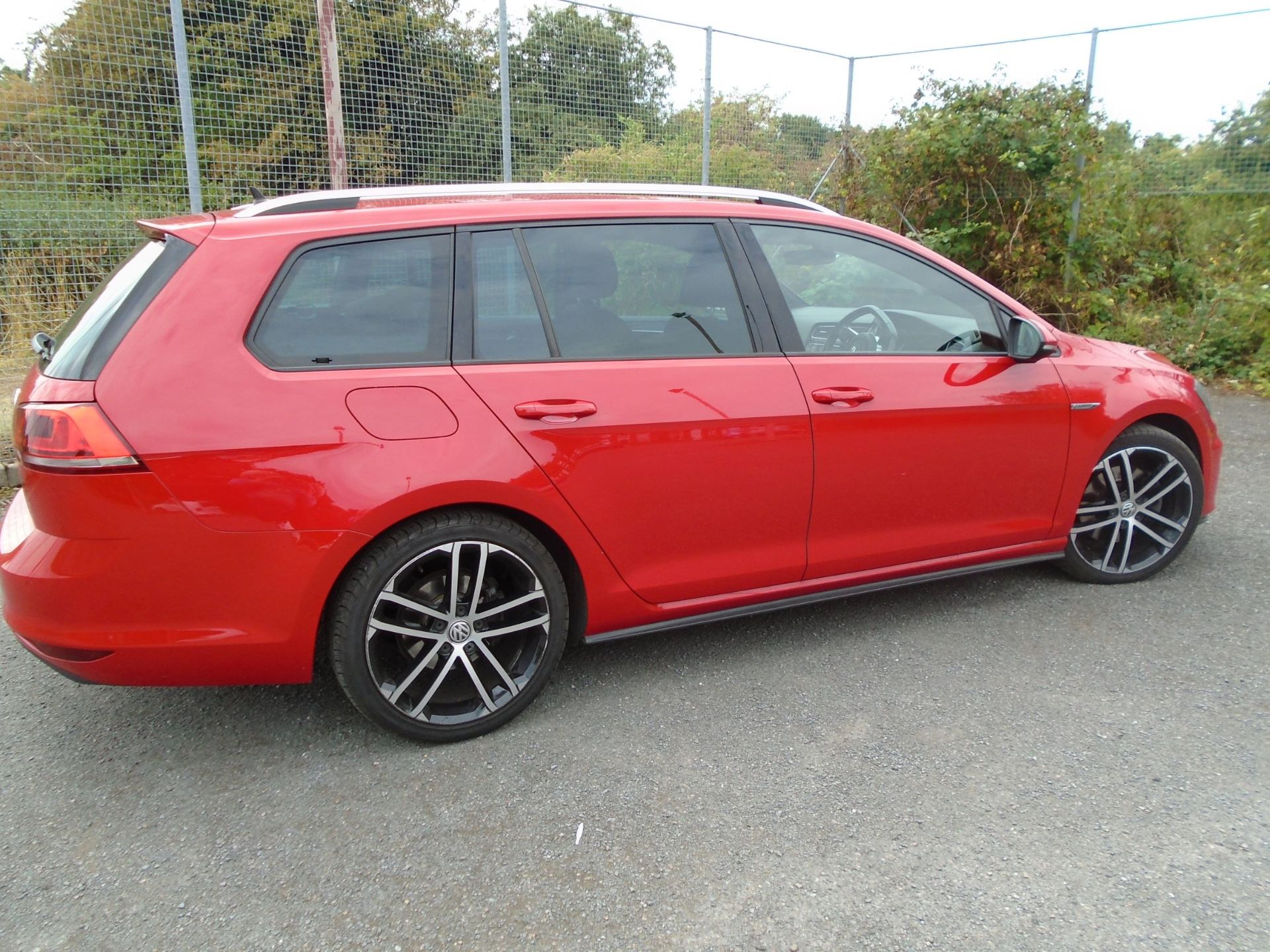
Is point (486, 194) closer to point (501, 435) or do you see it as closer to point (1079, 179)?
point (501, 435)

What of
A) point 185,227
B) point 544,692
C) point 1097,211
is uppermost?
point 1097,211

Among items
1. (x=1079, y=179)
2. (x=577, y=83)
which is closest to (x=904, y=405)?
(x=577, y=83)

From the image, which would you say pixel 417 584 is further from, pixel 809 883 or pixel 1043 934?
pixel 1043 934

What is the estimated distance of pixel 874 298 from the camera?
3.58 metres

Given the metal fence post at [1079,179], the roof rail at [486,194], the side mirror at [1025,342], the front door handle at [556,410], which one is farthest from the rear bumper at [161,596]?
the metal fence post at [1079,179]

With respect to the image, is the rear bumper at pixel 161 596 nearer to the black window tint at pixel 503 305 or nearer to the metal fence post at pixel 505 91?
the black window tint at pixel 503 305

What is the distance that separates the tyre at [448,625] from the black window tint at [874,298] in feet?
4.54

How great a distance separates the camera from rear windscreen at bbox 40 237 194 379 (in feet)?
8.00

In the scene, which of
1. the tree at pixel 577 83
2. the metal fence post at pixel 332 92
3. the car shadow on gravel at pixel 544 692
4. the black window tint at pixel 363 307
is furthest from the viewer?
the tree at pixel 577 83

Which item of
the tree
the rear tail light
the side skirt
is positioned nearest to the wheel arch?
the side skirt

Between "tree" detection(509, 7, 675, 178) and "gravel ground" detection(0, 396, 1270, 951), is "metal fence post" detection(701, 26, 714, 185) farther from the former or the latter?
"gravel ground" detection(0, 396, 1270, 951)

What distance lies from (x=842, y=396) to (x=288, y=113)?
5289 mm

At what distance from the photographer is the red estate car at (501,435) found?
2443 mm

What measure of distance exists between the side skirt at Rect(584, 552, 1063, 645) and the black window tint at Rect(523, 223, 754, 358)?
92 centimetres
